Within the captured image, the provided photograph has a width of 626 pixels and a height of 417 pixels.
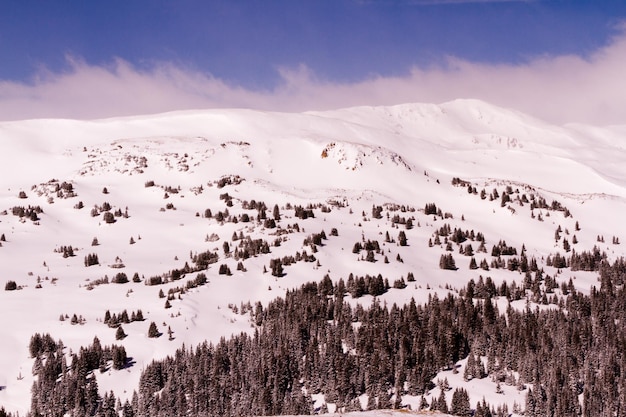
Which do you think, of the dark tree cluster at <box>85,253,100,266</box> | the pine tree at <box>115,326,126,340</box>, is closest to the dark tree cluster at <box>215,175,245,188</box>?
the dark tree cluster at <box>85,253,100,266</box>

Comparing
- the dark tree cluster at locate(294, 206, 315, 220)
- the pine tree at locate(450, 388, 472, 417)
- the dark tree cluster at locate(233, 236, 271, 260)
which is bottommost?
the pine tree at locate(450, 388, 472, 417)

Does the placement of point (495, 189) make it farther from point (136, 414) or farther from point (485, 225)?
point (136, 414)

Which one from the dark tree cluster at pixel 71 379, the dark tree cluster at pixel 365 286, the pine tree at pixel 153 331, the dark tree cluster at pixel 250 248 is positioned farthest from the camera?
the dark tree cluster at pixel 250 248

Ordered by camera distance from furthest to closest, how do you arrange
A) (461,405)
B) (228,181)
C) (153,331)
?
(228,181) → (153,331) → (461,405)

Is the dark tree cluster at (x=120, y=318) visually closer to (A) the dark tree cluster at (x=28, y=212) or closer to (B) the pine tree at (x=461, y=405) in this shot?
(B) the pine tree at (x=461, y=405)

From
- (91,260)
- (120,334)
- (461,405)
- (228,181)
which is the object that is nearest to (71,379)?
(120,334)

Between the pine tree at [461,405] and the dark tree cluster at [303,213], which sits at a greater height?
the dark tree cluster at [303,213]

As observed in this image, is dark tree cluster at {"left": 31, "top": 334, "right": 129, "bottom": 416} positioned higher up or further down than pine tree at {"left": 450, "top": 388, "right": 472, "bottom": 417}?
higher up

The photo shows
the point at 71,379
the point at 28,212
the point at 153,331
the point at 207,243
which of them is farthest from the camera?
the point at 28,212

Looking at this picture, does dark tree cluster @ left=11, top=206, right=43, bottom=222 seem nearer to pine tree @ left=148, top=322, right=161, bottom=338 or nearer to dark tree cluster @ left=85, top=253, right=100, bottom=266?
dark tree cluster @ left=85, top=253, right=100, bottom=266

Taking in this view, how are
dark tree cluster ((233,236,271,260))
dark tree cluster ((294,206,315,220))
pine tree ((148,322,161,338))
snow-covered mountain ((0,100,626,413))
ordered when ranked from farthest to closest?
dark tree cluster ((294,206,315,220)), dark tree cluster ((233,236,271,260)), snow-covered mountain ((0,100,626,413)), pine tree ((148,322,161,338))

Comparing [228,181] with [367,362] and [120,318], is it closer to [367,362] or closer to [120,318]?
[120,318]

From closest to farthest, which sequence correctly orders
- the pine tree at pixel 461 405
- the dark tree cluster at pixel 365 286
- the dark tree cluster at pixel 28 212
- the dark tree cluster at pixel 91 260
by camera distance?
the pine tree at pixel 461 405
the dark tree cluster at pixel 365 286
the dark tree cluster at pixel 91 260
the dark tree cluster at pixel 28 212

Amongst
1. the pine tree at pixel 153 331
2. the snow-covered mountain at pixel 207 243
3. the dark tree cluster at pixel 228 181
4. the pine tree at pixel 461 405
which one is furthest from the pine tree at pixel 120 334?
the dark tree cluster at pixel 228 181
